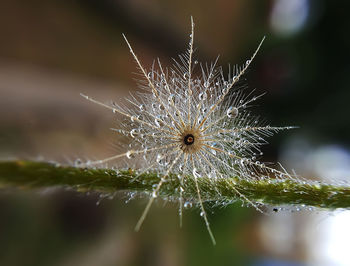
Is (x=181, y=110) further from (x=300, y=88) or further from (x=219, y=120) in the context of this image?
(x=300, y=88)

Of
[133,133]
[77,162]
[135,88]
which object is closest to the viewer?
[77,162]

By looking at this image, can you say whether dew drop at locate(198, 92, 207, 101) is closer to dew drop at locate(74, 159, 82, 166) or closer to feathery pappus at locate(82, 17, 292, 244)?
feathery pappus at locate(82, 17, 292, 244)

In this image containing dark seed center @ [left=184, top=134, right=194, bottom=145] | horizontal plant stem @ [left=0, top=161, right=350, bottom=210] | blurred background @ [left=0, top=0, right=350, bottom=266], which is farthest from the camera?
blurred background @ [left=0, top=0, right=350, bottom=266]

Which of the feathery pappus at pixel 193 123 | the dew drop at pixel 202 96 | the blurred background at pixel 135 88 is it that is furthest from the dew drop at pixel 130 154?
the blurred background at pixel 135 88

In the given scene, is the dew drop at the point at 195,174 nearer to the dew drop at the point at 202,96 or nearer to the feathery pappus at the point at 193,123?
the feathery pappus at the point at 193,123

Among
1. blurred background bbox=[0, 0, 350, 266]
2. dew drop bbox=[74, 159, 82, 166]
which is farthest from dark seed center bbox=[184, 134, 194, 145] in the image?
blurred background bbox=[0, 0, 350, 266]

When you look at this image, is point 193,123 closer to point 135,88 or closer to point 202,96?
point 202,96

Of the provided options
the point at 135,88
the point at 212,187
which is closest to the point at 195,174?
the point at 212,187
